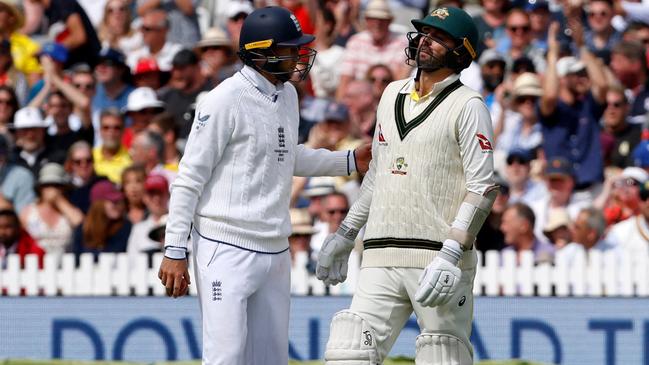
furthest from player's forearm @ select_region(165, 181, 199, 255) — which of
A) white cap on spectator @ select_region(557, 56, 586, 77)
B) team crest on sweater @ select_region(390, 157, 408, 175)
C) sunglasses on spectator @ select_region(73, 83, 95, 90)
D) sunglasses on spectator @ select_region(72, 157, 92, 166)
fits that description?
sunglasses on spectator @ select_region(73, 83, 95, 90)

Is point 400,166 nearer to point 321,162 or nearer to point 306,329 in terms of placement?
point 321,162

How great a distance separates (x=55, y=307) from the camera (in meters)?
11.8

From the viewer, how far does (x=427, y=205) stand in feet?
22.4

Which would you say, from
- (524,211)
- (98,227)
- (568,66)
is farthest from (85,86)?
(524,211)

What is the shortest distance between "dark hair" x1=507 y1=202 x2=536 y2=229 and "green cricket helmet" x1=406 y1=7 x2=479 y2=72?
475 centimetres

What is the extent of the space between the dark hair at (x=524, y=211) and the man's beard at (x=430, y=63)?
483 centimetres

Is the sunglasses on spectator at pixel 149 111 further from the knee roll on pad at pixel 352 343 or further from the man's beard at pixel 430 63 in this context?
the knee roll on pad at pixel 352 343

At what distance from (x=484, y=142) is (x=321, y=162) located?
1.10m

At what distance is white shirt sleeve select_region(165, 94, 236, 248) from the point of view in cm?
692

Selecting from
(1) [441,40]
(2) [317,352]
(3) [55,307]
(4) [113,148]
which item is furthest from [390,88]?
(4) [113,148]

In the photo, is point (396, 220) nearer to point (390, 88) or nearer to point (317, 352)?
point (390, 88)

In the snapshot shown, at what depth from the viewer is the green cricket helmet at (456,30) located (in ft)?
22.7

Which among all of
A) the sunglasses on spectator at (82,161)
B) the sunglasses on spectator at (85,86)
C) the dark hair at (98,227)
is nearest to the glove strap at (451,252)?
the dark hair at (98,227)

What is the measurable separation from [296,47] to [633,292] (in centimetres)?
510
